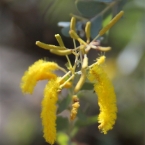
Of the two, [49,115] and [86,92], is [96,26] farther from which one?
[49,115]

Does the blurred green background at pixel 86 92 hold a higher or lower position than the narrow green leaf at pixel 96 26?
higher

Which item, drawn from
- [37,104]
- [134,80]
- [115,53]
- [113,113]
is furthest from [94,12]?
[37,104]

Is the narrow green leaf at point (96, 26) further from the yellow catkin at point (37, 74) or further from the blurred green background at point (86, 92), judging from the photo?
the yellow catkin at point (37, 74)

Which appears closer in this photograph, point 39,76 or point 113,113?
point 113,113

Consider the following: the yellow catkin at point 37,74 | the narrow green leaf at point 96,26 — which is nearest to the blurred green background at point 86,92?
the narrow green leaf at point 96,26

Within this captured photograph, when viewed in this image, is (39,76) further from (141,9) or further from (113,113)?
(141,9)

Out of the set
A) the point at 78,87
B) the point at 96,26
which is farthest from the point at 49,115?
the point at 96,26

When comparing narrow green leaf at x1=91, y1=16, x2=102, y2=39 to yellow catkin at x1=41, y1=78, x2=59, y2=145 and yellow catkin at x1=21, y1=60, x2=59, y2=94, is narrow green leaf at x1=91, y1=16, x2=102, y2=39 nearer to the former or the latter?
yellow catkin at x1=21, y1=60, x2=59, y2=94

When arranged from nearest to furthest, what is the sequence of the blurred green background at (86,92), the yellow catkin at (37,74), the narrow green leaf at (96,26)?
the yellow catkin at (37,74) → the narrow green leaf at (96,26) → the blurred green background at (86,92)
